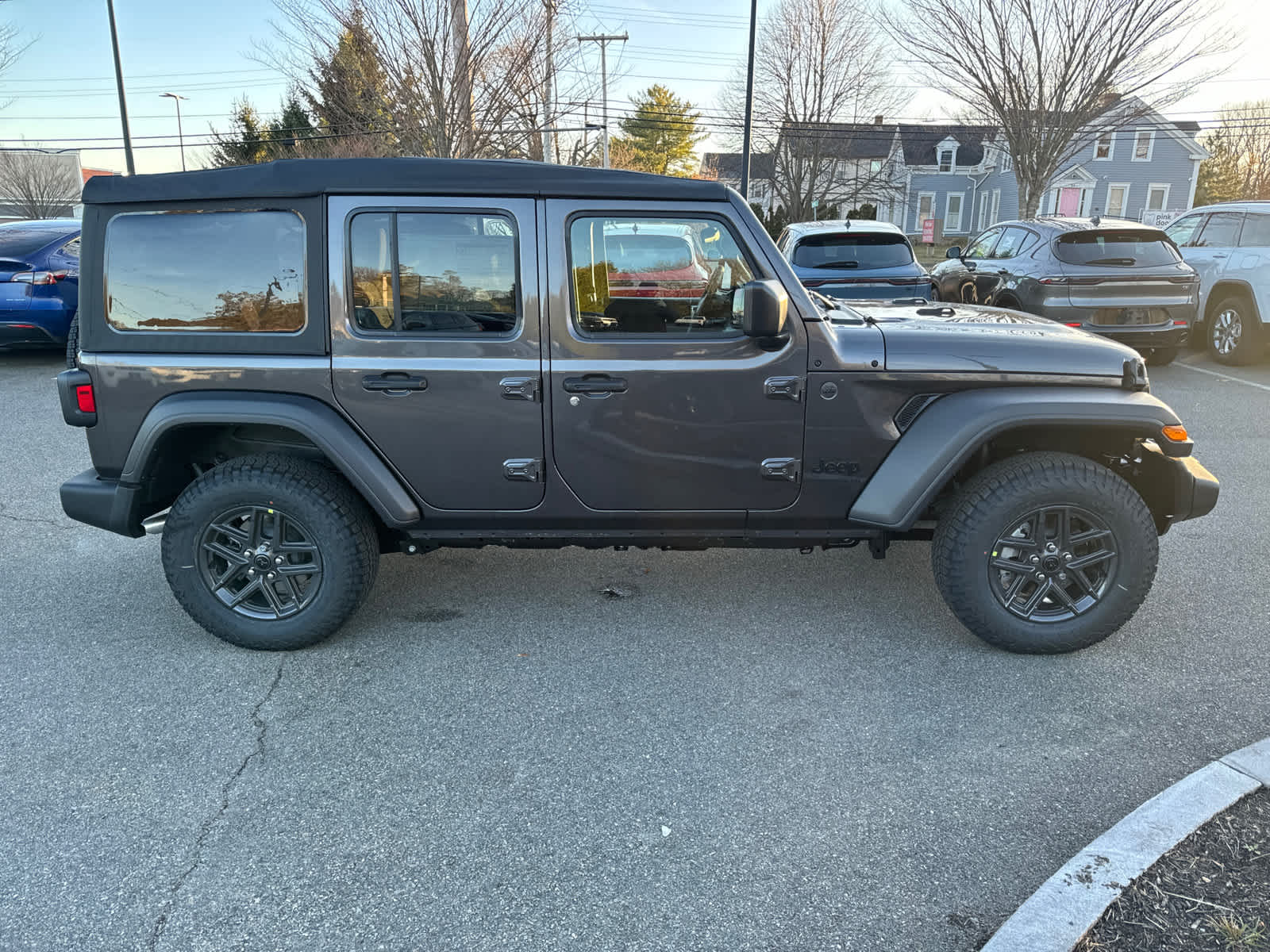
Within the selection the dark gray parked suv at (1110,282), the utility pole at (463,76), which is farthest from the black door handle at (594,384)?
the utility pole at (463,76)

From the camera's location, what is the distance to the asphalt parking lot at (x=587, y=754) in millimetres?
2355

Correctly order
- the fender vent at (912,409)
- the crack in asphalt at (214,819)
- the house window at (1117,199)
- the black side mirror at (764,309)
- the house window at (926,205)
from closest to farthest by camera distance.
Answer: the crack in asphalt at (214,819), the black side mirror at (764,309), the fender vent at (912,409), the house window at (1117,199), the house window at (926,205)

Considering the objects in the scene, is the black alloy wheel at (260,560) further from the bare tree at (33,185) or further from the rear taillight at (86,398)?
the bare tree at (33,185)

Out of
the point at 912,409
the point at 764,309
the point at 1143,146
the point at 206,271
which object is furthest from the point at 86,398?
the point at 1143,146

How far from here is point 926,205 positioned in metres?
48.1

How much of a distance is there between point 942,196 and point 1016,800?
5009cm

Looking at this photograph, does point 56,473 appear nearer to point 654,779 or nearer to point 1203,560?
point 654,779

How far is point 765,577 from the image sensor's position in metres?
4.54

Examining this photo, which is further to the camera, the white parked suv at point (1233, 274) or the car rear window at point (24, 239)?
the white parked suv at point (1233, 274)

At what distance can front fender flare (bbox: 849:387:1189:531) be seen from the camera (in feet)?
11.3

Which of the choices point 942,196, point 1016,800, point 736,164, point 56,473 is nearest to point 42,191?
point 56,473

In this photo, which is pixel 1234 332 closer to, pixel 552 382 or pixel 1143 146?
pixel 552 382

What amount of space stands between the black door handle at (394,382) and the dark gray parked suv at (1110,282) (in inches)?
276

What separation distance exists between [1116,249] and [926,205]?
4256 centimetres
